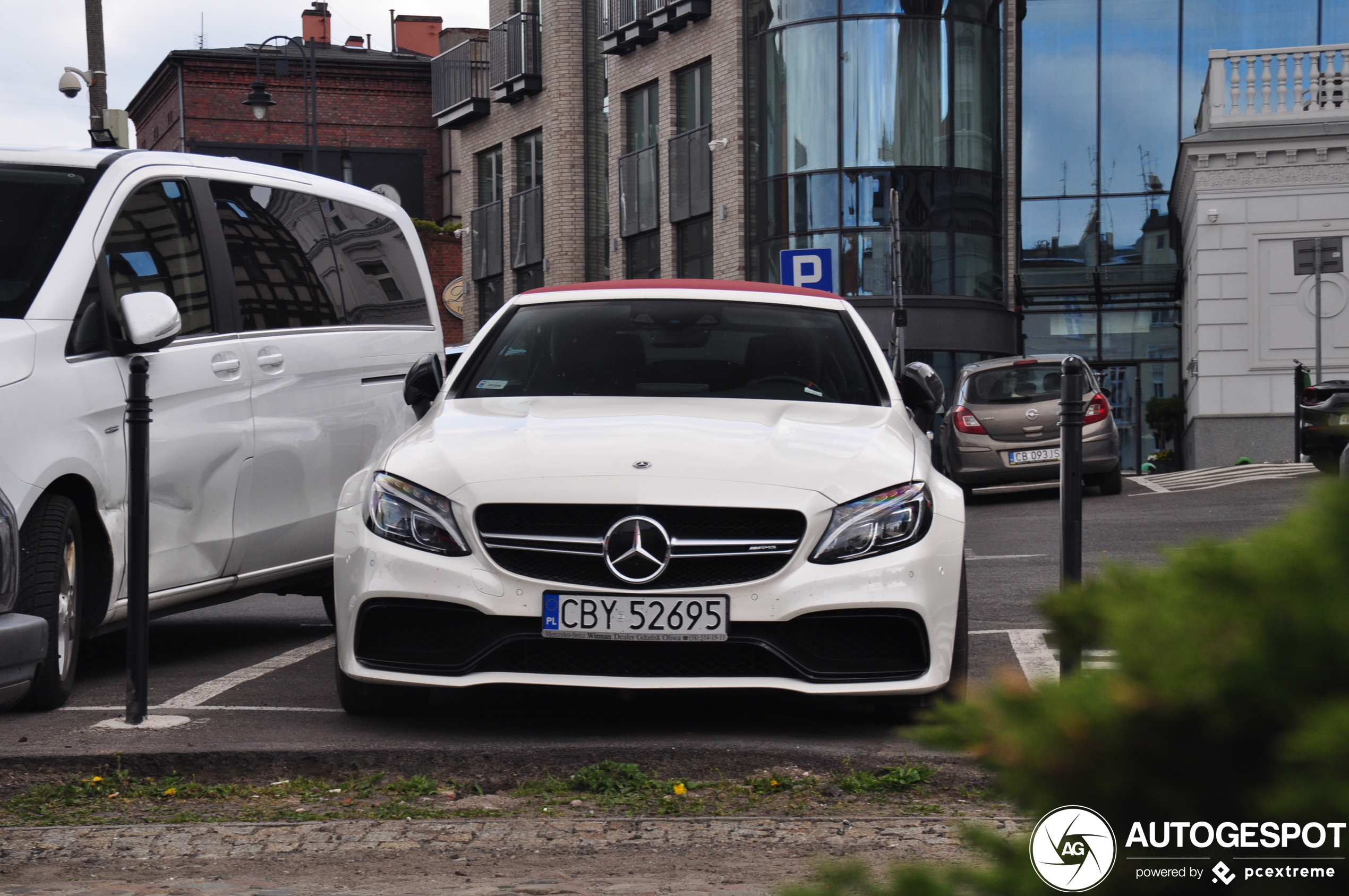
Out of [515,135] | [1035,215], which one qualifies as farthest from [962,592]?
[515,135]

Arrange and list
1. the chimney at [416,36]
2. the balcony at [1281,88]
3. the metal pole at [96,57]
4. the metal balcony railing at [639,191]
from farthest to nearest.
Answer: the chimney at [416,36] < the metal balcony railing at [639,191] < the balcony at [1281,88] < the metal pole at [96,57]

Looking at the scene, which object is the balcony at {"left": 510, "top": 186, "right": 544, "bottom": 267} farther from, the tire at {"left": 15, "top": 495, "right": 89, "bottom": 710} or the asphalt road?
the tire at {"left": 15, "top": 495, "right": 89, "bottom": 710}

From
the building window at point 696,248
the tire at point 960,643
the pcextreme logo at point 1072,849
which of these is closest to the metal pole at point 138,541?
the tire at point 960,643

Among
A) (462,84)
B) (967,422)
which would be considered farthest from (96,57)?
(462,84)

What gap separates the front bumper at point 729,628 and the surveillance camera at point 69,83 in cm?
2036

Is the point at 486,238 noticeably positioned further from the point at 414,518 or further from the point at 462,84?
the point at 414,518

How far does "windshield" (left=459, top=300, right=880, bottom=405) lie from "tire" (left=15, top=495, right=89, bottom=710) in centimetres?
151

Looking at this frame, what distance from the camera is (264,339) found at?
7.32m

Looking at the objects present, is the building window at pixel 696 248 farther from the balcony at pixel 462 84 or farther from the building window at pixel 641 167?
the balcony at pixel 462 84

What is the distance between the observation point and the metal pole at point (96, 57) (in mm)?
21141

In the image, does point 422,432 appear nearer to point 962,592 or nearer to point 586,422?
point 586,422

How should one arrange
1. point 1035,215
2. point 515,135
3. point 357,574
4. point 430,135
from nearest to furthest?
point 357,574 < point 1035,215 < point 515,135 < point 430,135

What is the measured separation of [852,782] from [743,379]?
7.39 feet

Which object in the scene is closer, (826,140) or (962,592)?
(962,592)
